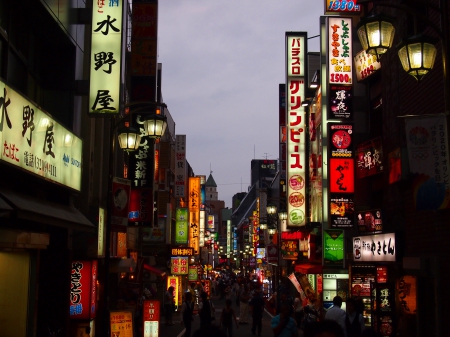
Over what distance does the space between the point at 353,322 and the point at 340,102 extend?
12.8m

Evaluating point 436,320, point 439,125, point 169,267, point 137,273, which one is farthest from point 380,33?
point 169,267

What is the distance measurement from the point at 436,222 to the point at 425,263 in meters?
1.06

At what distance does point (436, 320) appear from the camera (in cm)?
1570

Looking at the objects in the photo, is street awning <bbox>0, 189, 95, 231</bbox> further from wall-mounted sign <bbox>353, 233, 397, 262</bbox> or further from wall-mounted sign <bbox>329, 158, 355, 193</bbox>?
wall-mounted sign <bbox>329, 158, 355, 193</bbox>

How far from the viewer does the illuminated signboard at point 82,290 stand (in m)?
18.2

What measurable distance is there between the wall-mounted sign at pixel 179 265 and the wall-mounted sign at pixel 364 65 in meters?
20.7

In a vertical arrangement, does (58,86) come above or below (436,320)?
above

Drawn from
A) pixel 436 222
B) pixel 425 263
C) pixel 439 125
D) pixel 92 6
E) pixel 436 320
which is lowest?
pixel 436 320

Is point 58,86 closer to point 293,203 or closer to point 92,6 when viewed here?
point 92,6

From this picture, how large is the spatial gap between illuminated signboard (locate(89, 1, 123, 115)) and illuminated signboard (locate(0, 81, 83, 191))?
120 cm

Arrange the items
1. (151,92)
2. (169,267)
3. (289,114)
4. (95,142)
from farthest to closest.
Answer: (169,267) → (289,114) → (151,92) → (95,142)

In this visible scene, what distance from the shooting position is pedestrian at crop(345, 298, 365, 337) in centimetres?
1325

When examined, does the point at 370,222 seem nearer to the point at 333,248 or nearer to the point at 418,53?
the point at 333,248

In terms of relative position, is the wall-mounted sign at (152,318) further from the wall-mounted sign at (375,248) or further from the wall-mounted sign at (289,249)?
the wall-mounted sign at (289,249)
